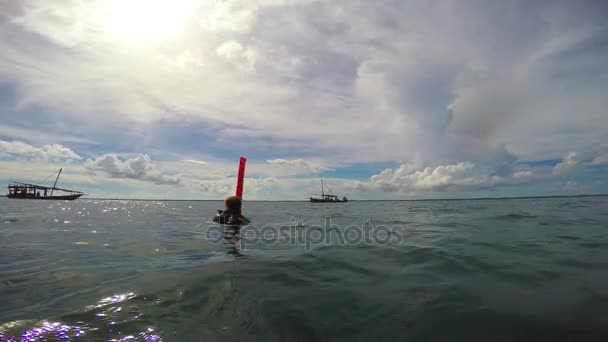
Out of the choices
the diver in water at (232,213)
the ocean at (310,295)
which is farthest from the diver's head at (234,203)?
the ocean at (310,295)

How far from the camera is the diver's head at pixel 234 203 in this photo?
1373 cm

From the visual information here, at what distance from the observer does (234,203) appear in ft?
45.6

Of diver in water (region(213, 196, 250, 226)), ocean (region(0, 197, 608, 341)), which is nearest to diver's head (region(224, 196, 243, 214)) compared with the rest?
diver in water (region(213, 196, 250, 226))

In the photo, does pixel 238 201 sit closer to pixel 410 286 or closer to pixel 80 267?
pixel 80 267

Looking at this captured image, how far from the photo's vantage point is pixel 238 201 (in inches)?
544

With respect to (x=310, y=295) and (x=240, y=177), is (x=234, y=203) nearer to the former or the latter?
(x=240, y=177)

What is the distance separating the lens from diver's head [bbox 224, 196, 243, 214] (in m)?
A: 13.7

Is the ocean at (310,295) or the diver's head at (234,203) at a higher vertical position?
the diver's head at (234,203)

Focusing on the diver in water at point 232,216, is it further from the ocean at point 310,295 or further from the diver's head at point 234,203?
the ocean at point 310,295

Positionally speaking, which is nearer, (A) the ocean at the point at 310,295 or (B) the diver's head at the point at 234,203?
(A) the ocean at the point at 310,295

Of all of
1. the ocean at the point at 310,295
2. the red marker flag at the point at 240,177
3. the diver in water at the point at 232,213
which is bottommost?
the ocean at the point at 310,295

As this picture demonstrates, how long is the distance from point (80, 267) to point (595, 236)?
16.3 m

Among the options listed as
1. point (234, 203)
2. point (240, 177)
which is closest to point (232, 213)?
point (234, 203)

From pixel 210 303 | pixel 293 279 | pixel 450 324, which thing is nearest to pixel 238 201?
pixel 293 279
